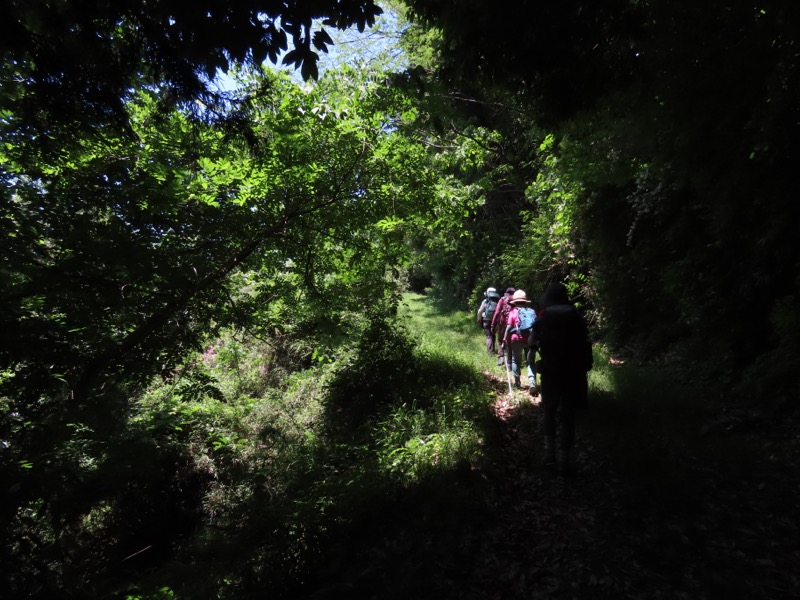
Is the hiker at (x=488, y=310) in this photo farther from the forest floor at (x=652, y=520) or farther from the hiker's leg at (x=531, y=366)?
the forest floor at (x=652, y=520)

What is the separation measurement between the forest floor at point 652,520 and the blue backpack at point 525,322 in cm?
243

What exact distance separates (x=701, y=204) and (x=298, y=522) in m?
6.83

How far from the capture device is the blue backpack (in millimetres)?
7371

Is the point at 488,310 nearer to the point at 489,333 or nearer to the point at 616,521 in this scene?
the point at 489,333

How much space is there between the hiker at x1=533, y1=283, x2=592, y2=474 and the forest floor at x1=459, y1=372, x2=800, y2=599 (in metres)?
A: 0.39

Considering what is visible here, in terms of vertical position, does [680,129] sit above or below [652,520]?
above

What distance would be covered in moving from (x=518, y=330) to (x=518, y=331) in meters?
0.02

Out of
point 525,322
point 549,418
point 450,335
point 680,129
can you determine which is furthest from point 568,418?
point 450,335

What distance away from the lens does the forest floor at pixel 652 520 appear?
9.78 ft

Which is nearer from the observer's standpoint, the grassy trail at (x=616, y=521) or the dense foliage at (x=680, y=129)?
the grassy trail at (x=616, y=521)

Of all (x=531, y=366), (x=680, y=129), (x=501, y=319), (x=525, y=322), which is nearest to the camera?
(x=680, y=129)

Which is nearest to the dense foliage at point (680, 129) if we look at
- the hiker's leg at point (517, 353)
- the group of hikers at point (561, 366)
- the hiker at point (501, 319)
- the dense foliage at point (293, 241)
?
the dense foliage at point (293, 241)

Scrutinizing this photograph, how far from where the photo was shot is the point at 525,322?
292 inches

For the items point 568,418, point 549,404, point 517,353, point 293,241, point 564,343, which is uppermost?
point 293,241
